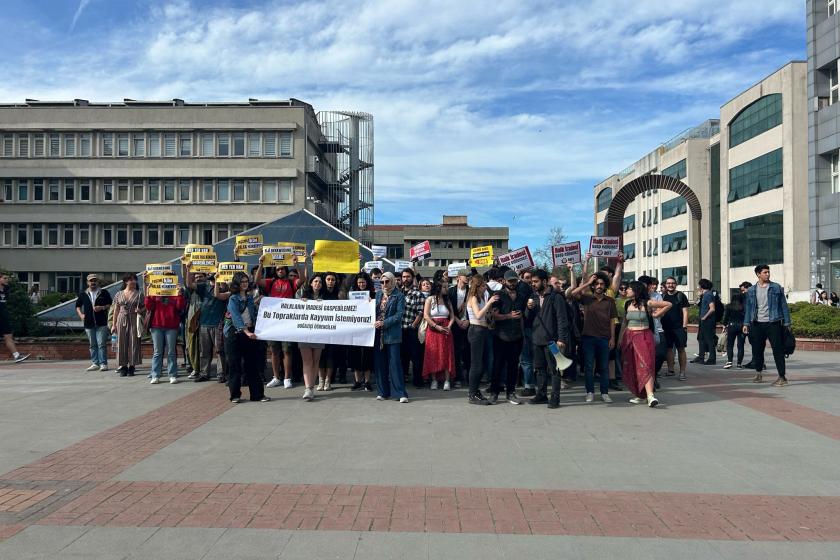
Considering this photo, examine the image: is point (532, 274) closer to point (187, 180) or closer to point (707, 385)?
point (707, 385)

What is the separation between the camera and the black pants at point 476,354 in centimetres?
974

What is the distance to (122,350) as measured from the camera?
511 inches

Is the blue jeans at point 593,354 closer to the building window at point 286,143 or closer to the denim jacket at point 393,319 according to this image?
the denim jacket at point 393,319

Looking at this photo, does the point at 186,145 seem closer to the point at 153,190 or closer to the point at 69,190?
the point at 153,190

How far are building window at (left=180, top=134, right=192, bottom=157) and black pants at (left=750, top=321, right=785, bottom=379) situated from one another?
5360 cm

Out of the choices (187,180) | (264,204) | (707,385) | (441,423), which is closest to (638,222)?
(264,204)

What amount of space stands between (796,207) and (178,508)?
45.3 metres

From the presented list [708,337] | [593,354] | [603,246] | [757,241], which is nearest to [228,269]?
[593,354]

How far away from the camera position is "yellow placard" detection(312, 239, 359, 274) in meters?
11.6

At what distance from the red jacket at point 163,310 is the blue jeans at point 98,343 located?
2.34 meters

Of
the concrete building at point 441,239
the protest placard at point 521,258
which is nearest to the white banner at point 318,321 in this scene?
the protest placard at point 521,258

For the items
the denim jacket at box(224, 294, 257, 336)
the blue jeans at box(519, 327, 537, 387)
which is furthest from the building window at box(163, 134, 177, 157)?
the blue jeans at box(519, 327, 537, 387)

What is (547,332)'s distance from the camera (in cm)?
953

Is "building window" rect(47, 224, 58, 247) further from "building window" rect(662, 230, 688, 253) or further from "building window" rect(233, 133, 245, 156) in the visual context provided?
"building window" rect(662, 230, 688, 253)
